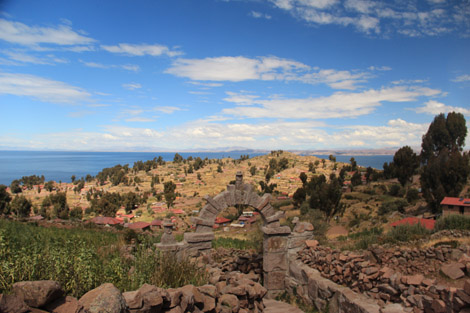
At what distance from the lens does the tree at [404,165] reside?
52.8 metres

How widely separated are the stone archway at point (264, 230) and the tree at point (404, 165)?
168 ft

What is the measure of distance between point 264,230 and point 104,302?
704 cm

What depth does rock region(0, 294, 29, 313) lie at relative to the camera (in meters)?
2.64

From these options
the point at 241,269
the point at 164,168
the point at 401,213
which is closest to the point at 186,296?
the point at 241,269

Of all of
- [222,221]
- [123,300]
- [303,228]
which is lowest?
[222,221]

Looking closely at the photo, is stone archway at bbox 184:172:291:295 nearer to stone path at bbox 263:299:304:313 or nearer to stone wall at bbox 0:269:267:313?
stone path at bbox 263:299:304:313

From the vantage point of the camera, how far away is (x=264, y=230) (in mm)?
9828

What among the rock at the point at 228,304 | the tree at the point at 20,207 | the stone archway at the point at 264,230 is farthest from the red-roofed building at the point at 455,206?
the tree at the point at 20,207

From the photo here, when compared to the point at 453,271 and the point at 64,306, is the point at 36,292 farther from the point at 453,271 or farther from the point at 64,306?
the point at 453,271

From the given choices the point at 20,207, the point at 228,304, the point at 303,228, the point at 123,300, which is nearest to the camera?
the point at 123,300

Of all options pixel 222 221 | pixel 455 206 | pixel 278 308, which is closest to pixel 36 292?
pixel 278 308

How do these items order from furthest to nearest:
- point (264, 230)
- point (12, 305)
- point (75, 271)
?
point (264, 230)
point (75, 271)
point (12, 305)

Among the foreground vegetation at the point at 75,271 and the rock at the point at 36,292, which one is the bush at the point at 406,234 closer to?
the foreground vegetation at the point at 75,271

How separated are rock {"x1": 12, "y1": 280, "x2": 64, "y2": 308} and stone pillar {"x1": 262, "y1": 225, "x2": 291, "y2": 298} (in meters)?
7.33
